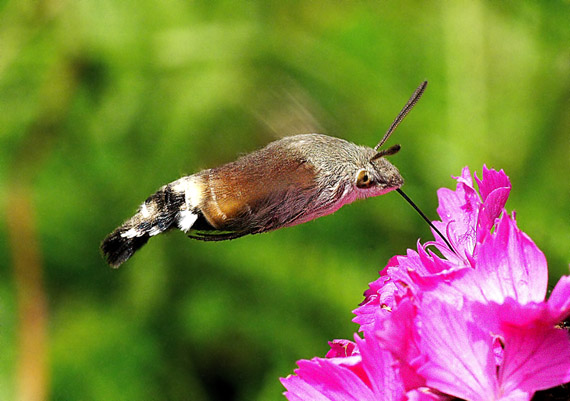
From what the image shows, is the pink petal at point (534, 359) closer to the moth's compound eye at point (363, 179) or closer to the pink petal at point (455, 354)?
the pink petal at point (455, 354)

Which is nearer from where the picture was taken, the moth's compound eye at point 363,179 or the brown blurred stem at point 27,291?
the moth's compound eye at point 363,179

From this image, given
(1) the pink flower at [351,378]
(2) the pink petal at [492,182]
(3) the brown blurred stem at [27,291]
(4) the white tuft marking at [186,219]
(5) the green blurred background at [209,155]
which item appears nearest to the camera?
(1) the pink flower at [351,378]

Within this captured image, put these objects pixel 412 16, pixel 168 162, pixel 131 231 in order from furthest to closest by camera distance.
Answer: pixel 412 16
pixel 168 162
pixel 131 231

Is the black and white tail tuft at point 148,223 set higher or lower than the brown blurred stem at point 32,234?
lower

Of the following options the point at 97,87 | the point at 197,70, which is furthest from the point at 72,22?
the point at 197,70

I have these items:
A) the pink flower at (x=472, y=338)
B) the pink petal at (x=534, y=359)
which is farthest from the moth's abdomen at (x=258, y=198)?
the pink petal at (x=534, y=359)

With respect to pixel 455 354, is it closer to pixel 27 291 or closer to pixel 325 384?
pixel 325 384

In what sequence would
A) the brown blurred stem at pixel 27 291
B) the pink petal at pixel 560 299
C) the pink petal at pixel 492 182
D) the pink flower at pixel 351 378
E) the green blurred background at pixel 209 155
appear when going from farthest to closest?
the green blurred background at pixel 209 155 → the brown blurred stem at pixel 27 291 → the pink petal at pixel 492 182 → the pink flower at pixel 351 378 → the pink petal at pixel 560 299

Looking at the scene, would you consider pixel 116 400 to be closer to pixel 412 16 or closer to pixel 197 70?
pixel 197 70
